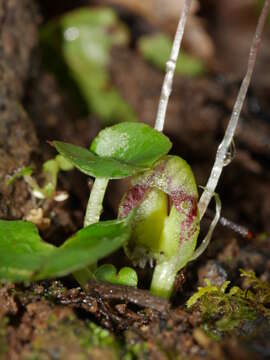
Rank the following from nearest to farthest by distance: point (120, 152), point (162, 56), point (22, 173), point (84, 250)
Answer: point (84, 250), point (120, 152), point (22, 173), point (162, 56)

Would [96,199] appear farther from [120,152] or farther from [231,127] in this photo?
[231,127]

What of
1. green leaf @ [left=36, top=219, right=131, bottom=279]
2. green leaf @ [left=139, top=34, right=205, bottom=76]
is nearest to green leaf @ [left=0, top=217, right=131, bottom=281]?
green leaf @ [left=36, top=219, right=131, bottom=279]

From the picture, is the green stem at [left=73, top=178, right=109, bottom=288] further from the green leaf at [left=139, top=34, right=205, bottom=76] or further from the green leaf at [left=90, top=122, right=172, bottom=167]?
the green leaf at [left=139, top=34, right=205, bottom=76]

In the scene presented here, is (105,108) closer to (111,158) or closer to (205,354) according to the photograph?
(111,158)

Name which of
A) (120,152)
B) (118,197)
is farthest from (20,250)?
(118,197)

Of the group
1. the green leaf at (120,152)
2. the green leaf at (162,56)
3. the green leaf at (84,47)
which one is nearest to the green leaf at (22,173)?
the green leaf at (120,152)

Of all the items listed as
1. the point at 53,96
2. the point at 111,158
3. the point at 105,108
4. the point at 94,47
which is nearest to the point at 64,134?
the point at 53,96
